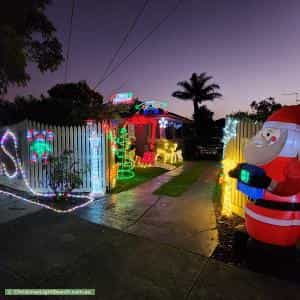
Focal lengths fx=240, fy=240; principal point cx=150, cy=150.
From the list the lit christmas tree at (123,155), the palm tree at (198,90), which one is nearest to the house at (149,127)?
the lit christmas tree at (123,155)

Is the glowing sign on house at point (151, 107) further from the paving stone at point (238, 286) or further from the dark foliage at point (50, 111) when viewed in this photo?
the paving stone at point (238, 286)

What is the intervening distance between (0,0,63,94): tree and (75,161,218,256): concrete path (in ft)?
14.6

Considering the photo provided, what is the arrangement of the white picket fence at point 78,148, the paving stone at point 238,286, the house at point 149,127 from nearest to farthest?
1. the paving stone at point 238,286
2. the white picket fence at point 78,148
3. the house at point 149,127

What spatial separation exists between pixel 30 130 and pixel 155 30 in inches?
228

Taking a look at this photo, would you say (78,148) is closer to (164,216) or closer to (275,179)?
(164,216)

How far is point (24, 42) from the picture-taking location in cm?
768

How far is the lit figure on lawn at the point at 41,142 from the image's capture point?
7.23m

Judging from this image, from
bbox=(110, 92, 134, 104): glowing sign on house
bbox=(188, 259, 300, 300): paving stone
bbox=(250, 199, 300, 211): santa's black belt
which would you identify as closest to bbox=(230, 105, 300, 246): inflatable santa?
bbox=(250, 199, 300, 211): santa's black belt

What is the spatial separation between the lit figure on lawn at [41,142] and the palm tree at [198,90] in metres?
26.1

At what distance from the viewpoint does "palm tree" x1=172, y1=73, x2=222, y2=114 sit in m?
30.9

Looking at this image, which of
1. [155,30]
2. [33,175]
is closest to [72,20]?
[155,30]

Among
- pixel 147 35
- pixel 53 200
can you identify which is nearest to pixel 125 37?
pixel 147 35

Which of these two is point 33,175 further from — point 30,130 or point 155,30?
point 155,30

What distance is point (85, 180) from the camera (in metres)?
7.32
